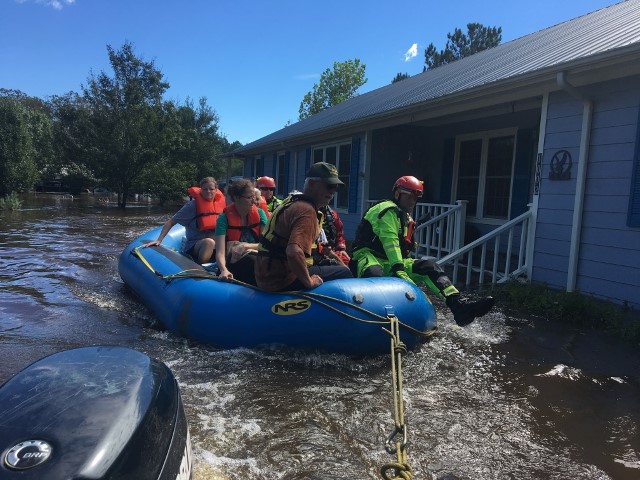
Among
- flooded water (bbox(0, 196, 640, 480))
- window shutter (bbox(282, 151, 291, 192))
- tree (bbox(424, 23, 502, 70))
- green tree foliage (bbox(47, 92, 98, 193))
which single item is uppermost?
tree (bbox(424, 23, 502, 70))

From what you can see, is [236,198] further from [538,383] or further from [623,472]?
[623,472]

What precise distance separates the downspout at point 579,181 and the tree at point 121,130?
857 inches

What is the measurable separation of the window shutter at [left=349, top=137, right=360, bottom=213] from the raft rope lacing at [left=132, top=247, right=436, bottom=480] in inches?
219

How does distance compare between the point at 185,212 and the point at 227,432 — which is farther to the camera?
the point at 185,212

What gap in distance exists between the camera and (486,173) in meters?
8.90

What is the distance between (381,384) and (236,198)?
2501 mm

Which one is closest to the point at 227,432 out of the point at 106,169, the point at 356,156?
the point at 356,156

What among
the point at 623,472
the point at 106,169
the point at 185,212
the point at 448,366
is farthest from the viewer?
the point at 106,169

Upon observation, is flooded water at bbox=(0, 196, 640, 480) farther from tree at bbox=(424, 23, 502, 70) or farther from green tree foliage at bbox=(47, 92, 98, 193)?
tree at bbox=(424, 23, 502, 70)

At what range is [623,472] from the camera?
242 centimetres

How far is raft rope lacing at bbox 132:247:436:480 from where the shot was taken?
1.68 metres

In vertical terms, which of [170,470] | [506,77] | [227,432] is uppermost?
[506,77]

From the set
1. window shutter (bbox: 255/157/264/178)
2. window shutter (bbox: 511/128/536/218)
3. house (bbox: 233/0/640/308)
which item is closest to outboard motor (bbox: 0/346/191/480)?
house (bbox: 233/0/640/308)

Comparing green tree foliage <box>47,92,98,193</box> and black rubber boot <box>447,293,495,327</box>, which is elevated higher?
green tree foliage <box>47,92,98,193</box>
